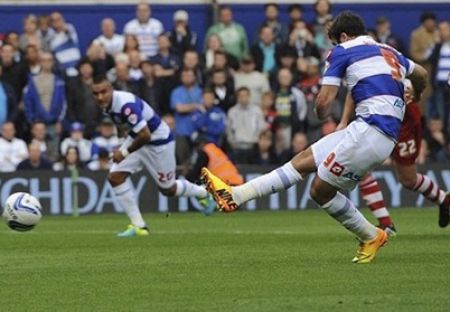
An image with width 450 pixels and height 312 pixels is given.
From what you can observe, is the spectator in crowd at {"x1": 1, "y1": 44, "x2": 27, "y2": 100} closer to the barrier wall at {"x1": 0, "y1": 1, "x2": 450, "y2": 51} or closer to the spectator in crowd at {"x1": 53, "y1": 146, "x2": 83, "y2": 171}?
the spectator in crowd at {"x1": 53, "y1": 146, "x2": 83, "y2": 171}

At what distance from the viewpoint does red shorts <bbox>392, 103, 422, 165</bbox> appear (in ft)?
54.9

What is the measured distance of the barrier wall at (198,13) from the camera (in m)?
27.7

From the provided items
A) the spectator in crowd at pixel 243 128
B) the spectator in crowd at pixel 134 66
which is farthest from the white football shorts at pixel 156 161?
the spectator in crowd at pixel 134 66

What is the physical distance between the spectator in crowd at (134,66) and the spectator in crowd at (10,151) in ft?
7.47

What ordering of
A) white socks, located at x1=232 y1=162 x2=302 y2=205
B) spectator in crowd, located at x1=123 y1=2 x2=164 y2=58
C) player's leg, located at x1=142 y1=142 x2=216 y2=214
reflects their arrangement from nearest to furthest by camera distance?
white socks, located at x1=232 y1=162 x2=302 y2=205, player's leg, located at x1=142 y1=142 x2=216 y2=214, spectator in crowd, located at x1=123 y1=2 x2=164 y2=58

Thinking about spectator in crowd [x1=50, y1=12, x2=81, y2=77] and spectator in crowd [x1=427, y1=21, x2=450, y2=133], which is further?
spectator in crowd [x1=427, y1=21, x2=450, y2=133]

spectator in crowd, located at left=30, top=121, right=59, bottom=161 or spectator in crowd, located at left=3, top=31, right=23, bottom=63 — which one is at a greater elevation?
spectator in crowd, located at left=3, top=31, right=23, bottom=63

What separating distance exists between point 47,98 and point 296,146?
13.9 feet

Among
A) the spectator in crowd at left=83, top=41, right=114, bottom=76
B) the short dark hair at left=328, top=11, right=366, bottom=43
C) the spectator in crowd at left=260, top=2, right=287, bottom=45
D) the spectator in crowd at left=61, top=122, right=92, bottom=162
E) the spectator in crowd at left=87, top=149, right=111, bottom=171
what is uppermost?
the short dark hair at left=328, top=11, right=366, bottom=43

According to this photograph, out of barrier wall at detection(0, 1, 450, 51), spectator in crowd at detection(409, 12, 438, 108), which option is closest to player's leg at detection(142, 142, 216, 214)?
spectator in crowd at detection(409, 12, 438, 108)

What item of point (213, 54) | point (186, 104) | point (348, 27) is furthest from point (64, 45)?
point (348, 27)

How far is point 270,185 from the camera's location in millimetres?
13406

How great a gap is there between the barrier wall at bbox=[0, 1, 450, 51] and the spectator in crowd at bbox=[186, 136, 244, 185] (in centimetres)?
427

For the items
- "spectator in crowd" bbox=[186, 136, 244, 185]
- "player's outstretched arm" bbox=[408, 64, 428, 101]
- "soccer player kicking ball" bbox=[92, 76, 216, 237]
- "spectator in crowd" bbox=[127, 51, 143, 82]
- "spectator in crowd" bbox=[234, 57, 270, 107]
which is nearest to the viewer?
"player's outstretched arm" bbox=[408, 64, 428, 101]
